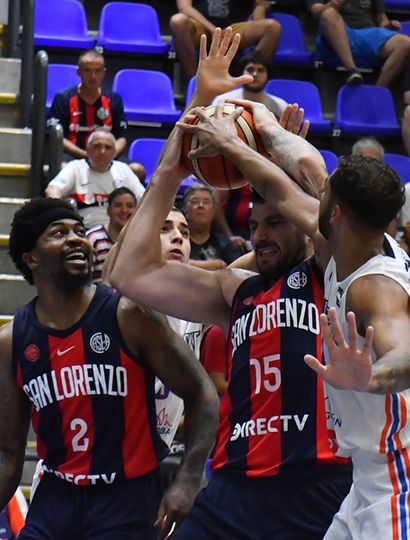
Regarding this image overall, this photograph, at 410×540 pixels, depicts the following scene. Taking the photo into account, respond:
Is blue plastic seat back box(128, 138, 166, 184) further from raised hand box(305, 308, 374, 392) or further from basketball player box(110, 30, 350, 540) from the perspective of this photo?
raised hand box(305, 308, 374, 392)

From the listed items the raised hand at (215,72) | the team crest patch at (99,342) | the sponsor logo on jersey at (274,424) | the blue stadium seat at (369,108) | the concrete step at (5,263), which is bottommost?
the concrete step at (5,263)

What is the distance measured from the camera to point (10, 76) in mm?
8648

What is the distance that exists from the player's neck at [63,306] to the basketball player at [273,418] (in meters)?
0.60

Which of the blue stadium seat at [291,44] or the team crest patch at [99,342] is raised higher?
the team crest patch at [99,342]

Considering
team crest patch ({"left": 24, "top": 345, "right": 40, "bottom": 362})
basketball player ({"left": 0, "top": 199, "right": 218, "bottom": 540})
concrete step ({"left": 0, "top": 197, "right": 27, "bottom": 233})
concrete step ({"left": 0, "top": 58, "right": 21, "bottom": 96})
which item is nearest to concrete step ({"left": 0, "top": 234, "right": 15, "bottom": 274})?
concrete step ({"left": 0, "top": 197, "right": 27, "bottom": 233})

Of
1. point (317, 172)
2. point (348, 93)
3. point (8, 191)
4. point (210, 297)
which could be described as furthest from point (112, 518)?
point (348, 93)

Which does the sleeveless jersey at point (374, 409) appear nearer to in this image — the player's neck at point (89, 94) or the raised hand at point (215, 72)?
the raised hand at point (215, 72)

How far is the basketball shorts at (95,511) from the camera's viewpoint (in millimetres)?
3932

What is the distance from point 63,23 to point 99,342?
634 centimetres

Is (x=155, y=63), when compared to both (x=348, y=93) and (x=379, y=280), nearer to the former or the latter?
(x=348, y=93)

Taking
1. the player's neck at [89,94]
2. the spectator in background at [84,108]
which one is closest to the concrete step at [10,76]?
the spectator in background at [84,108]

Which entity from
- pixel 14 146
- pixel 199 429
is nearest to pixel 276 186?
pixel 199 429

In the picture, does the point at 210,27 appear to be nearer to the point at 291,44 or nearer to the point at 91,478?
the point at 291,44

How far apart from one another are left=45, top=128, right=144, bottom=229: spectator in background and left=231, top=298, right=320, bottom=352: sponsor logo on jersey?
4153 millimetres
